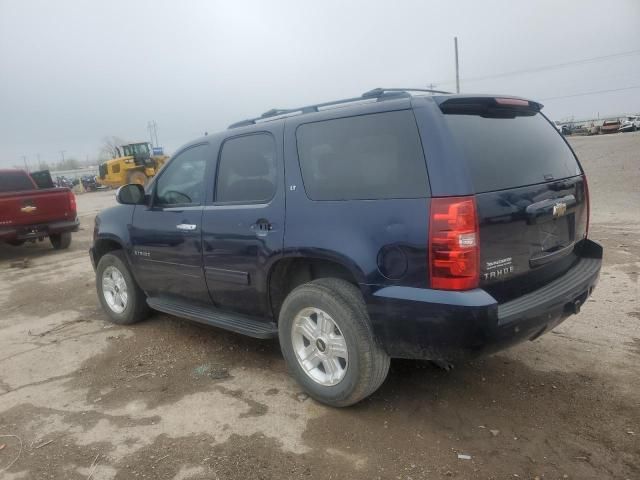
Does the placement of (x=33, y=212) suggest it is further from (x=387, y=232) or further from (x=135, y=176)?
(x=135, y=176)

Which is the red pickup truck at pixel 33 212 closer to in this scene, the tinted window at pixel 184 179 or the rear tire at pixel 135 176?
the tinted window at pixel 184 179

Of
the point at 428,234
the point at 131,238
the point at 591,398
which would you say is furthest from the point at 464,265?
the point at 131,238

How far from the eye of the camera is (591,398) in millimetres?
3193

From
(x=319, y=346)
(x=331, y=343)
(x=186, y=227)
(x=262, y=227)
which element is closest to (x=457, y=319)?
(x=331, y=343)

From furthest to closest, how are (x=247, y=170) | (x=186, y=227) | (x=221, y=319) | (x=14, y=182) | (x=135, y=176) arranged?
(x=135, y=176) < (x=14, y=182) < (x=186, y=227) < (x=221, y=319) < (x=247, y=170)

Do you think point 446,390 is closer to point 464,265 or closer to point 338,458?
point 338,458

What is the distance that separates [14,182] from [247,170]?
9136 millimetres

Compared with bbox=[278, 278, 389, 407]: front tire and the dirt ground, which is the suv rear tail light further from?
the dirt ground

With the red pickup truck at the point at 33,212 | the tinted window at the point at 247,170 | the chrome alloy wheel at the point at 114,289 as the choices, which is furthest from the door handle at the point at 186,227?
the red pickup truck at the point at 33,212

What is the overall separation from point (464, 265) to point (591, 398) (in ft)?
4.90

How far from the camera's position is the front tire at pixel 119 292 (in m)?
5.01

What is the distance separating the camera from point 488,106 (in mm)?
2992

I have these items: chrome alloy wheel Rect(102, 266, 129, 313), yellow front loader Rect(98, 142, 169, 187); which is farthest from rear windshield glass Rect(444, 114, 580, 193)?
yellow front loader Rect(98, 142, 169, 187)

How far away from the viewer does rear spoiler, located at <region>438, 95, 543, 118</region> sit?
9.21 ft
